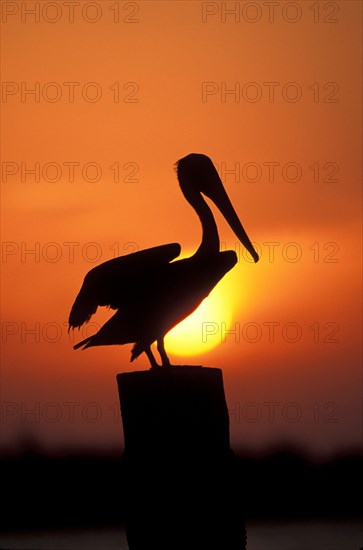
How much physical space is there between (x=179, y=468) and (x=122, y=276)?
71.6 inches

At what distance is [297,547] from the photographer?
27.5m

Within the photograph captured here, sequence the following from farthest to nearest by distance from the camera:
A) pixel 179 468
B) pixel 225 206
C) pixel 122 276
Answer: pixel 225 206 → pixel 122 276 → pixel 179 468

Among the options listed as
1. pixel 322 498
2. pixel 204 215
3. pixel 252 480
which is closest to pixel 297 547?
pixel 252 480

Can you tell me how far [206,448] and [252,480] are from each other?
21.2 m

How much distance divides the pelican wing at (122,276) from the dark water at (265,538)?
18.8 metres

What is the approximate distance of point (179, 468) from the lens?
7160 mm

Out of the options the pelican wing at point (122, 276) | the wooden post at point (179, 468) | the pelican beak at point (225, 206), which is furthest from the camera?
the pelican beak at point (225, 206)

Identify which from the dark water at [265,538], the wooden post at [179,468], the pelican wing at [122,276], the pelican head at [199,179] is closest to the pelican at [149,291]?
the pelican wing at [122,276]

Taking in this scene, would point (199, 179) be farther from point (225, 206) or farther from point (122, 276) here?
point (122, 276)

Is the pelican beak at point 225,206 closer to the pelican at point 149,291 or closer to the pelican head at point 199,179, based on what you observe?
the pelican head at point 199,179

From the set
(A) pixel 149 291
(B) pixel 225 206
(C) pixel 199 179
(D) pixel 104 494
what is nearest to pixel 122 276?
(A) pixel 149 291

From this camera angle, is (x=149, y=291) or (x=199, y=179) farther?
(x=199, y=179)

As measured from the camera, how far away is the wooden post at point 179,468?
23.3 feet

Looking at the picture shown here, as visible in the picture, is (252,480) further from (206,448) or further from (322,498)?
(206,448)
